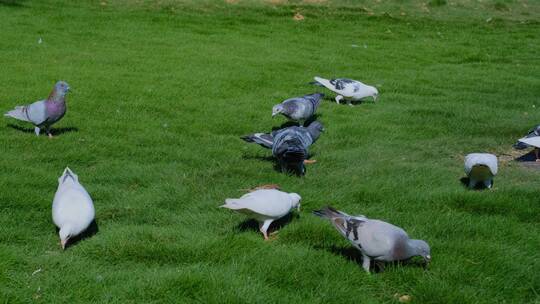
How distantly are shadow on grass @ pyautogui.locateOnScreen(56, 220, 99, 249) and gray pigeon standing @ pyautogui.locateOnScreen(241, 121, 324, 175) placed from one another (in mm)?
2354

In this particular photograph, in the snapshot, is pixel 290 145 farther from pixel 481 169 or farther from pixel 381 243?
pixel 381 243

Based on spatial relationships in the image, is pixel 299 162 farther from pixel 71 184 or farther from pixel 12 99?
pixel 12 99

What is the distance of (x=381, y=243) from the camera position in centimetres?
496

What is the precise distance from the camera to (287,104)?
376 inches

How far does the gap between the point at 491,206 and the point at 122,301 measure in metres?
4.02

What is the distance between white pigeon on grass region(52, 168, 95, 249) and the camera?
5.37 metres

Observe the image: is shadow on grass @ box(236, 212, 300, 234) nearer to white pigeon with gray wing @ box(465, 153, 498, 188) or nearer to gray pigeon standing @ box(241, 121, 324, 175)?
gray pigeon standing @ box(241, 121, 324, 175)

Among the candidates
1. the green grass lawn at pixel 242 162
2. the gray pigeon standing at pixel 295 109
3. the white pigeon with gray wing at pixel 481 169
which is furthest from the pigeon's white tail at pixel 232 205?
the gray pigeon standing at pixel 295 109

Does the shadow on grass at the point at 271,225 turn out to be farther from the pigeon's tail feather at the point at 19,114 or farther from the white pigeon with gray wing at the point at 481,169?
the pigeon's tail feather at the point at 19,114

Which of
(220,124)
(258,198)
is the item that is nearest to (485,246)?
(258,198)

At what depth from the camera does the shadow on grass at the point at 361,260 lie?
204 inches

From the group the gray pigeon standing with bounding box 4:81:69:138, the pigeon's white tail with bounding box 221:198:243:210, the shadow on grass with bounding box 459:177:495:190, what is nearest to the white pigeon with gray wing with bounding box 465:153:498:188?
the shadow on grass with bounding box 459:177:495:190

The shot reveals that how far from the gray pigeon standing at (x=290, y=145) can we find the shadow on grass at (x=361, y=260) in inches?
73.7

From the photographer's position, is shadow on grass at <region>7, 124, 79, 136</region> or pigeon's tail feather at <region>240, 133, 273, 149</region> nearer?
pigeon's tail feather at <region>240, 133, 273, 149</region>
